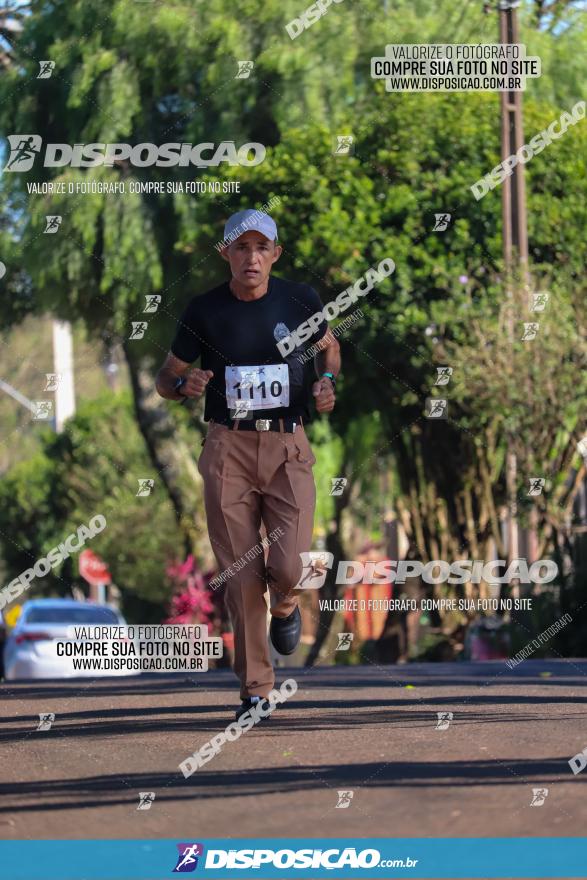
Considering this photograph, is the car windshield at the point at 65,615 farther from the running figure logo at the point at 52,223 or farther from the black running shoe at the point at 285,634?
the black running shoe at the point at 285,634

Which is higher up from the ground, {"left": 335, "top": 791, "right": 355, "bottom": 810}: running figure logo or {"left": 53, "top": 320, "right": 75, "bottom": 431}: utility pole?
{"left": 53, "top": 320, "right": 75, "bottom": 431}: utility pole

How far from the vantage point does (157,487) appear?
133 ft

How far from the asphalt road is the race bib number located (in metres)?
1.35

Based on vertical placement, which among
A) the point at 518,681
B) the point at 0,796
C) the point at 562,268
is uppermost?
the point at 562,268

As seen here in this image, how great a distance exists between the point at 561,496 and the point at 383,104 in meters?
5.20

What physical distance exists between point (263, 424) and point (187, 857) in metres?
3.04

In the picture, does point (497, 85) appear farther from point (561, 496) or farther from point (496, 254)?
point (561, 496)

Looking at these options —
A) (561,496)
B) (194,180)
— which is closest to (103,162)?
(194,180)

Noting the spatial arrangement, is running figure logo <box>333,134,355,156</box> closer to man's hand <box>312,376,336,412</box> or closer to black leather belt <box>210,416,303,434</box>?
man's hand <box>312,376,336,412</box>

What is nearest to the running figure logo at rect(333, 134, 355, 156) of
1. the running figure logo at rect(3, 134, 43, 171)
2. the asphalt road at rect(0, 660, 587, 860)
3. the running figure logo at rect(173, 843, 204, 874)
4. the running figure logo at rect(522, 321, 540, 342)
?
the running figure logo at rect(522, 321, 540, 342)

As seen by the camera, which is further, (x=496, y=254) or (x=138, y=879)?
(x=496, y=254)

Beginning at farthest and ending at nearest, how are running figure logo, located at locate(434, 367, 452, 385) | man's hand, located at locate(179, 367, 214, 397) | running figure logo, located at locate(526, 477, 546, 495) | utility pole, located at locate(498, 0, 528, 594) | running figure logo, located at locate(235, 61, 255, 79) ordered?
running figure logo, located at locate(235, 61, 255, 79) → running figure logo, located at locate(434, 367, 452, 385) → utility pole, located at locate(498, 0, 528, 594) → running figure logo, located at locate(526, 477, 546, 495) → man's hand, located at locate(179, 367, 214, 397)

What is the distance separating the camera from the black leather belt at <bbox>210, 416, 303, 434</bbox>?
25.5 feet

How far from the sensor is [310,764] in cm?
647
